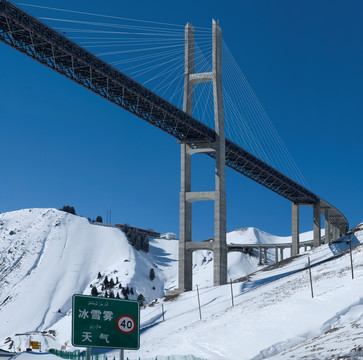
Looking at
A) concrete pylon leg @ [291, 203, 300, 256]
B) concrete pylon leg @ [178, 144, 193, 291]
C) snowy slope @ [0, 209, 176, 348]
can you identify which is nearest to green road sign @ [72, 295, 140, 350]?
concrete pylon leg @ [178, 144, 193, 291]

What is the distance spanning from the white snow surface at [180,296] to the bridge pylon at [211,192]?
4843mm

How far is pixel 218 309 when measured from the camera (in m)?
58.0

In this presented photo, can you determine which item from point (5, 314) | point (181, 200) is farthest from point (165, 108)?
point (5, 314)

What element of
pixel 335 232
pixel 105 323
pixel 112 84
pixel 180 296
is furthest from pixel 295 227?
pixel 105 323

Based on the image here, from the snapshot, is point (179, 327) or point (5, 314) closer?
point (179, 327)

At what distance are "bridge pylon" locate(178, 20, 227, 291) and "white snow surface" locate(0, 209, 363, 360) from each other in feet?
15.9

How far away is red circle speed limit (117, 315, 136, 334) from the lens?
48.6 feet

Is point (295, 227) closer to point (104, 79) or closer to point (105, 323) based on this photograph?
point (104, 79)

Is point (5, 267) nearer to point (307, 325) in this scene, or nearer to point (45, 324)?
point (45, 324)

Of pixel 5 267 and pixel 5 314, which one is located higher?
pixel 5 267

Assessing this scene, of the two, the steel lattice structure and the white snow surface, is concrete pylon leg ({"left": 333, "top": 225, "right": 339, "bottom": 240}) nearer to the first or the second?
the white snow surface

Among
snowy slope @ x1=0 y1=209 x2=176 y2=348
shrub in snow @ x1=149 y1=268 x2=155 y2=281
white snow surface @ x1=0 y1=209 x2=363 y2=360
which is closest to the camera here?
white snow surface @ x1=0 y1=209 x2=363 y2=360

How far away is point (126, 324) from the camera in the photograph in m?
14.9

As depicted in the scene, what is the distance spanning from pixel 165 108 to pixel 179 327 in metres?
31.1
